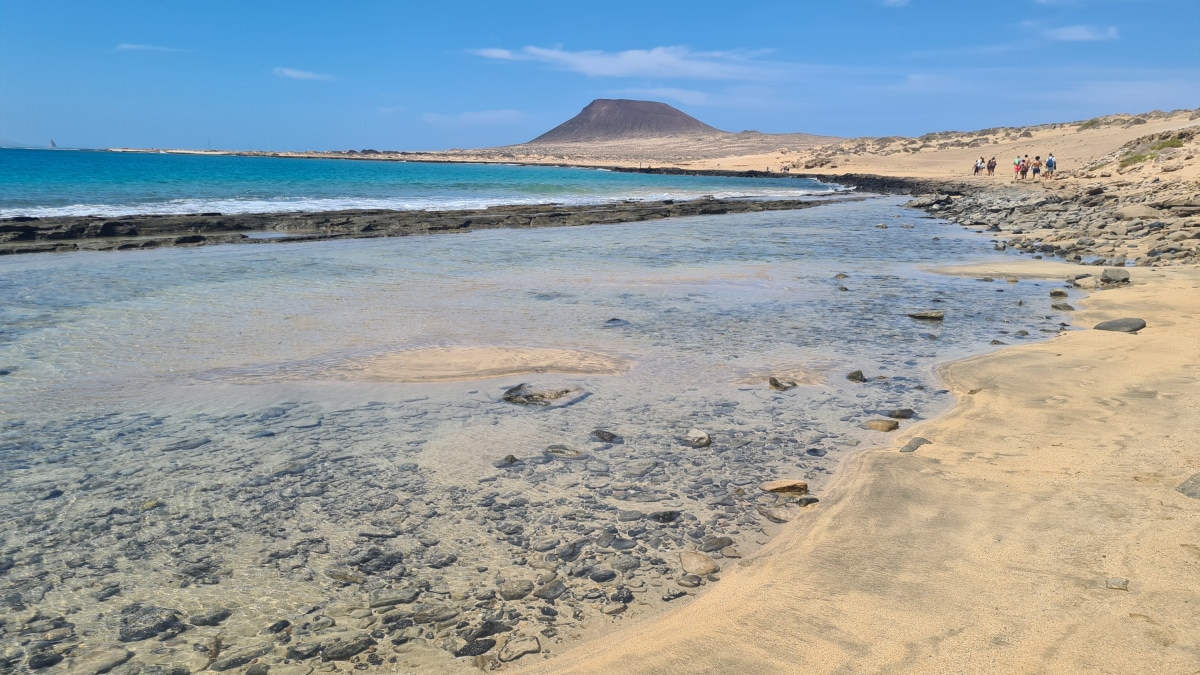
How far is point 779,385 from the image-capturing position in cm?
664

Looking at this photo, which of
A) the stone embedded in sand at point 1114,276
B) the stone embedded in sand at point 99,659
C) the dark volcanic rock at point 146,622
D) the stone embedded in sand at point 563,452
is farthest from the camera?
the stone embedded in sand at point 1114,276

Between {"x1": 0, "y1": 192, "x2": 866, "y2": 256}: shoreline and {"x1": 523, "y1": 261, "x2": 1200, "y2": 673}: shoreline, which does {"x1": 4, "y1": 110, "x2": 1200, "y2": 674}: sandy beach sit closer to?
{"x1": 523, "y1": 261, "x2": 1200, "y2": 673}: shoreline

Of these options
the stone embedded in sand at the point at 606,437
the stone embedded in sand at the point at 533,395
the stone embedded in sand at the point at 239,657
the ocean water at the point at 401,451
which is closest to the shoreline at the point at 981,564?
the ocean water at the point at 401,451

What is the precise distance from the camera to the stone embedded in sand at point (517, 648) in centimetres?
306

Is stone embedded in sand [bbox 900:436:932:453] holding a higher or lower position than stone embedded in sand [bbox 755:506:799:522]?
higher

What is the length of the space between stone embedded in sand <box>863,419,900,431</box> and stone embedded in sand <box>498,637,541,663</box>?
3422 millimetres

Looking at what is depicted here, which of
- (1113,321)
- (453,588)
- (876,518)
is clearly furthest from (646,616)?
(1113,321)

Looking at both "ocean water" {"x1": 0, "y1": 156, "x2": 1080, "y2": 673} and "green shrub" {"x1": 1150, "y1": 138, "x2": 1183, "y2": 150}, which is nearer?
"ocean water" {"x1": 0, "y1": 156, "x2": 1080, "y2": 673}

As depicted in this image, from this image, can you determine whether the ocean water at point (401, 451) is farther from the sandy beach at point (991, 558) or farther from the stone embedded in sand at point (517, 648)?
the sandy beach at point (991, 558)

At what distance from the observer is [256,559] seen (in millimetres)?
3754

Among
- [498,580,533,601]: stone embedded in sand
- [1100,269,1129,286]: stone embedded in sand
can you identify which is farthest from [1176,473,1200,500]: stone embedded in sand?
[1100,269,1129,286]: stone embedded in sand

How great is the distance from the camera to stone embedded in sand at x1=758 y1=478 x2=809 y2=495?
4.55 meters

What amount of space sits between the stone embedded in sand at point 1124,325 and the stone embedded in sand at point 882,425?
423 cm

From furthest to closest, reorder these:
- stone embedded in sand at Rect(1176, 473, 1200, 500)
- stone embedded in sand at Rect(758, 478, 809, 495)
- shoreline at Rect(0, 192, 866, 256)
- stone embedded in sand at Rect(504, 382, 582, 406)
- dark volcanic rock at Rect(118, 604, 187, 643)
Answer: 1. shoreline at Rect(0, 192, 866, 256)
2. stone embedded in sand at Rect(504, 382, 582, 406)
3. stone embedded in sand at Rect(758, 478, 809, 495)
4. stone embedded in sand at Rect(1176, 473, 1200, 500)
5. dark volcanic rock at Rect(118, 604, 187, 643)
